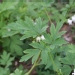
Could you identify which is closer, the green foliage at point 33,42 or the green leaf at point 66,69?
the green foliage at point 33,42

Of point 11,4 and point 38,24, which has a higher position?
point 11,4

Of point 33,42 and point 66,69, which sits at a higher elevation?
point 33,42

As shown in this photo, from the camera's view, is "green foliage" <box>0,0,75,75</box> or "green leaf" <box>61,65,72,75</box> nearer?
"green foliage" <box>0,0,75,75</box>

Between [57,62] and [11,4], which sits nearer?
[57,62]

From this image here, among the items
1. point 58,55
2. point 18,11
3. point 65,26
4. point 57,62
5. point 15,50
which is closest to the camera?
point 57,62

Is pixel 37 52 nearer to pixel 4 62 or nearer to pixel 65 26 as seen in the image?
pixel 4 62

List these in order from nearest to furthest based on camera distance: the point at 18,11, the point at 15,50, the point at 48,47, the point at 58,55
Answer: the point at 48,47 → the point at 58,55 → the point at 15,50 → the point at 18,11

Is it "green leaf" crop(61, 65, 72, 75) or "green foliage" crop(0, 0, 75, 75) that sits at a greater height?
"green foliage" crop(0, 0, 75, 75)

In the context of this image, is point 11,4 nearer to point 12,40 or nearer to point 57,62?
point 12,40

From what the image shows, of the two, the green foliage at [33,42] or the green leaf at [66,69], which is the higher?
the green foliage at [33,42]

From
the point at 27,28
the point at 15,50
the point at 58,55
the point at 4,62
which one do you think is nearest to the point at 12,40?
the point at 15,50

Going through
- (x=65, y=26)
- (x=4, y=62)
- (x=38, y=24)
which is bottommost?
(x=4, y=62)
